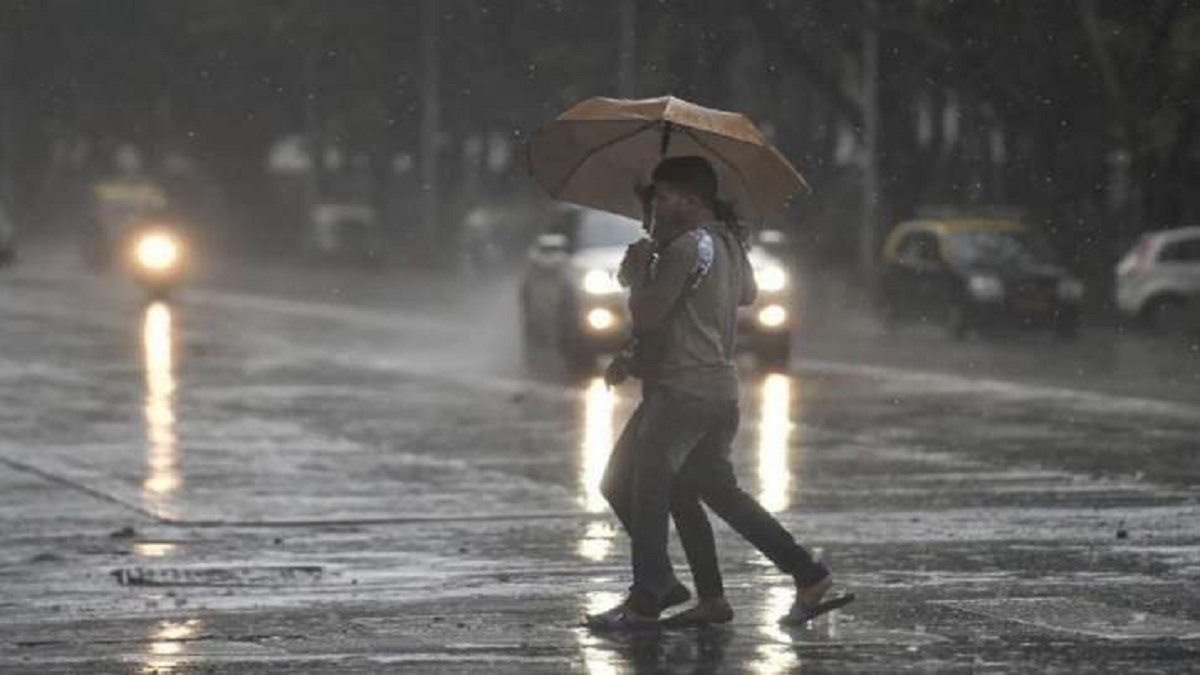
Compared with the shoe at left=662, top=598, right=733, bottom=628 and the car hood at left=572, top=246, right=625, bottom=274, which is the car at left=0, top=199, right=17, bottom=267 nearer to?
the car hood at left=572, top=246, right=625, bottom=274

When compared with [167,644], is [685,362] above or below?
above

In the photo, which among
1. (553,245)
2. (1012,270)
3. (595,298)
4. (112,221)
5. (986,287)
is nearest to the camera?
(595,298)

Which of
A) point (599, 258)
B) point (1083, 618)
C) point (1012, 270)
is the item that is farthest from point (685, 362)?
point (1012, 270)

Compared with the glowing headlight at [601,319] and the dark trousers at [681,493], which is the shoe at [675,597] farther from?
the glowing headlight at [601,319]

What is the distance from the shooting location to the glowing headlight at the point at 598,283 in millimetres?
29859

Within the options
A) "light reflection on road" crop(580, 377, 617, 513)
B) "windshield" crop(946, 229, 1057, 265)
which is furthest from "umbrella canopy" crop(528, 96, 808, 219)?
"windshield" crop(946, 229, 1057, 265)

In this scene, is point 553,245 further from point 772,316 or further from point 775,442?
point 775,442

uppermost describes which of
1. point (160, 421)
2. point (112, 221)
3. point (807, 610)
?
point (112, 221)

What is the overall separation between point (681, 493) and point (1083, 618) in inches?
59.0

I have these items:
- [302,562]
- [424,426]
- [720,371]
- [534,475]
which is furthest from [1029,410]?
[720,371]

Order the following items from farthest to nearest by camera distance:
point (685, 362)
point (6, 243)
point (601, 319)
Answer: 1. point (6, 243)
2. point (601, 319)
3. point (685, 362)

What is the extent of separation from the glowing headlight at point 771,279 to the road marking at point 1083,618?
1751 centimetres

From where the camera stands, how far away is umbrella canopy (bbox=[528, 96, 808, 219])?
11.3 metres

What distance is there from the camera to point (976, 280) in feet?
126
